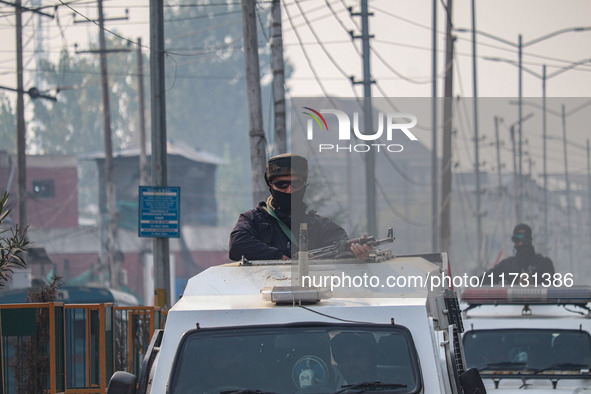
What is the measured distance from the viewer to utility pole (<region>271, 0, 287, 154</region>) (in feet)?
55.9

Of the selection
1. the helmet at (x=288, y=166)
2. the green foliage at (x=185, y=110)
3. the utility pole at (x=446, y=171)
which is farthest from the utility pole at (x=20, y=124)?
the green foliage at (x=185, y=110)

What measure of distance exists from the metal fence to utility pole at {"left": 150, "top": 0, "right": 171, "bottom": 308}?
4086 mm

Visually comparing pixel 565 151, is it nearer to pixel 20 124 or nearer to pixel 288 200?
pixel 288 200

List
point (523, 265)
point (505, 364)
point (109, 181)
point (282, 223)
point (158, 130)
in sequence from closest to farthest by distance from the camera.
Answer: point (282, 223), point (505, 364), point (523, 265), point (158, 130), point (109, 181)

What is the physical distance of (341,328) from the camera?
5.54 m

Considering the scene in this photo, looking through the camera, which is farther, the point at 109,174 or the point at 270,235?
the point at 109,174

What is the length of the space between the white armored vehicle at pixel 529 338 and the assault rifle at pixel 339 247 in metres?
3.83

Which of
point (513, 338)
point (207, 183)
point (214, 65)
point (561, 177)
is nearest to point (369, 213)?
point (561, 177)

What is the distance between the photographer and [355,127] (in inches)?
278

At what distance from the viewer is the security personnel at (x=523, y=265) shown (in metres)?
10.3

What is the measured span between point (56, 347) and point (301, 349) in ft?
15.9

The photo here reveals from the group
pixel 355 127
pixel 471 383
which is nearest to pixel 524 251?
pixel 355 127

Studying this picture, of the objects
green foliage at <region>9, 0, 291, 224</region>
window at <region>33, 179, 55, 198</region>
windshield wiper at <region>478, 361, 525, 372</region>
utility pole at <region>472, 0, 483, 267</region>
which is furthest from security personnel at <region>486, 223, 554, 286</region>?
green foliage at <region>9, 0, 291, 224</region>

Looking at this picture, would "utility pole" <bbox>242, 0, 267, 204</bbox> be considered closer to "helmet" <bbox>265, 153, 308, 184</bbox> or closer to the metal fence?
the metal fence
